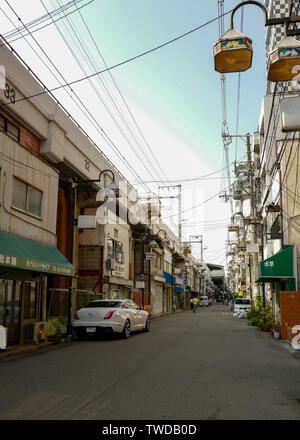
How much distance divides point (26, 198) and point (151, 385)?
10662 mm

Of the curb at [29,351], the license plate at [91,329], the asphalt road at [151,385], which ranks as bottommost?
the curb at [29,351]

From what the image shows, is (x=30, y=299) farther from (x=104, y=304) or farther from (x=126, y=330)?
(x=126, y=330)

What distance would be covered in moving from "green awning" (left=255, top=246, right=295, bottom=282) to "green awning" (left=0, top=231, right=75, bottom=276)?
919 cm

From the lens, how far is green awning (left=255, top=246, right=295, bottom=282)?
20.4m

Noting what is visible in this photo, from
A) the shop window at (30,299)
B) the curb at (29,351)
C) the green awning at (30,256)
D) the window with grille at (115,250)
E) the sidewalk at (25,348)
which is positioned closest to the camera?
the curb at (29,351)

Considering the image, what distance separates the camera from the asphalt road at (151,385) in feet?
19.4

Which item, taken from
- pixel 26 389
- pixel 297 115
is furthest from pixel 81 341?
pixel 297 115

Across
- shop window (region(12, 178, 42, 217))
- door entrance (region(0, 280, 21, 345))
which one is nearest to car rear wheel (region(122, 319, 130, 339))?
door entrance (region(0, 280, 21, 345))

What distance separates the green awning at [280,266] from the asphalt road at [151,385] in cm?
741

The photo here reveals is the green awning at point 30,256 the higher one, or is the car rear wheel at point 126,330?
the green awning at point 30,256

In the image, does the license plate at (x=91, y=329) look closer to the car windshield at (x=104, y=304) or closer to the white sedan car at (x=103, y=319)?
the white sedan car at (x=103, y=319)

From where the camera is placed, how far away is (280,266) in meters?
20.6

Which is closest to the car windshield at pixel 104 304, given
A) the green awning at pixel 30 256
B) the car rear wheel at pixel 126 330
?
the car rear wheel at pixel 126 330

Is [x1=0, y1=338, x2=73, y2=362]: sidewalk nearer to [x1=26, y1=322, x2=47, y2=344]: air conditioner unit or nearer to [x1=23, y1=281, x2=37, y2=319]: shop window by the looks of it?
[x1=26, y1=322, x2=47, y2=344]: air conditioner unit
